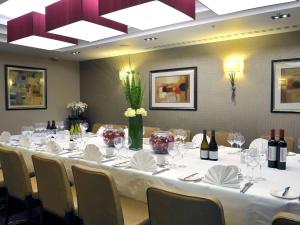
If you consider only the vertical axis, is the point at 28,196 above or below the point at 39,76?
below

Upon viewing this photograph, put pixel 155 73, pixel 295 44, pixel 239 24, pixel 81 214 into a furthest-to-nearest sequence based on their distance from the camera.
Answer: pixel 155 73 < pixel 295 44 < pixel 239 24 < pixel 81 214

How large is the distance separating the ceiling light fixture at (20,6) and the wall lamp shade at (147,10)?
1.20m

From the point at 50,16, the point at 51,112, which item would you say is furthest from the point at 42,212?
the point at 51,112

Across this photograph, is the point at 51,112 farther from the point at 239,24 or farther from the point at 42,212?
the point at 239,24

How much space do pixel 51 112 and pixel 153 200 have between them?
5.10 metres

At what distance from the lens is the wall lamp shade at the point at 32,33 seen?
2.98 meters

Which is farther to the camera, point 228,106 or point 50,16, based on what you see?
point 228,106

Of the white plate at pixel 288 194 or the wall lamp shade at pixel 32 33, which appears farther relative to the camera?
the wall lamp shade at pixel 32 33

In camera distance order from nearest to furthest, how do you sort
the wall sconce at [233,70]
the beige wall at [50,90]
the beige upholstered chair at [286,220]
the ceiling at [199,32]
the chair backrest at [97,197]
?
the beige upholstered chair at [286,220] < the chair backrest at [97,197] < the ceiling at [199,32] < the wall sconce at [233,70] < the beige wall at [50,90]

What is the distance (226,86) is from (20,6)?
123 inches

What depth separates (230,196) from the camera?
4.77 ft

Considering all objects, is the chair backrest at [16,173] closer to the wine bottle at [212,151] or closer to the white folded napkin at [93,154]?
the white folded napkin at [93,154]

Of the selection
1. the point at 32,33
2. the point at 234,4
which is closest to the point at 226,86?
the point at 234,4

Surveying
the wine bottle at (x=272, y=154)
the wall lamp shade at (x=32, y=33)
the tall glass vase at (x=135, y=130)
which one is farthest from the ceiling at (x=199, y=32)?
the wine bottle at (x=272, y=154)
